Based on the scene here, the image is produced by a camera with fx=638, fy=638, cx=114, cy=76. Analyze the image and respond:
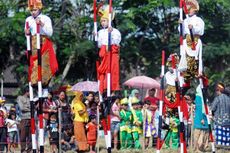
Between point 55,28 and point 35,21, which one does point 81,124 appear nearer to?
point 35,21

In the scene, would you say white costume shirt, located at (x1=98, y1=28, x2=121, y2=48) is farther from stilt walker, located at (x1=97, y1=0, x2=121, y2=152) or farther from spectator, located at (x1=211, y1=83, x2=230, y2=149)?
spectator, located at (x1=211, y1=83, x2=230, y2=149)

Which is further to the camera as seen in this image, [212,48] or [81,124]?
[212,48]

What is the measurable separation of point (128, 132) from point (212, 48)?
41.6 feet

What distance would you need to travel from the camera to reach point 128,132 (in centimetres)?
1634

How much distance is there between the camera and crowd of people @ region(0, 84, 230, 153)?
1468cm

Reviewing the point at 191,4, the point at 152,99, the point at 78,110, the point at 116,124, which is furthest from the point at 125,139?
the point at 191,4

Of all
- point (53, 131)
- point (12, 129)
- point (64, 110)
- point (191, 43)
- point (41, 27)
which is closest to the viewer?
point (41, 27)

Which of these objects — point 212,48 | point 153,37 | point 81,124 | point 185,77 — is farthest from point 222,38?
point 185,77

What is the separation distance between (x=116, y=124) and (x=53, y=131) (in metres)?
2.12

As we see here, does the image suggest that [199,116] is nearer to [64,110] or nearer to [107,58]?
[64,110]

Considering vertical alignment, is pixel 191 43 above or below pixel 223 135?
above

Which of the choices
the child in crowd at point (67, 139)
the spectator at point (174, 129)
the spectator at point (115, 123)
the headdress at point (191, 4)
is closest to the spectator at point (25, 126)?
the child in crowd at point (67, 139)

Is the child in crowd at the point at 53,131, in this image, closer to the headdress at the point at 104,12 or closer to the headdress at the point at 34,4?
the headdress at the point at 104,12

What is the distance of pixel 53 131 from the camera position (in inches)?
583
